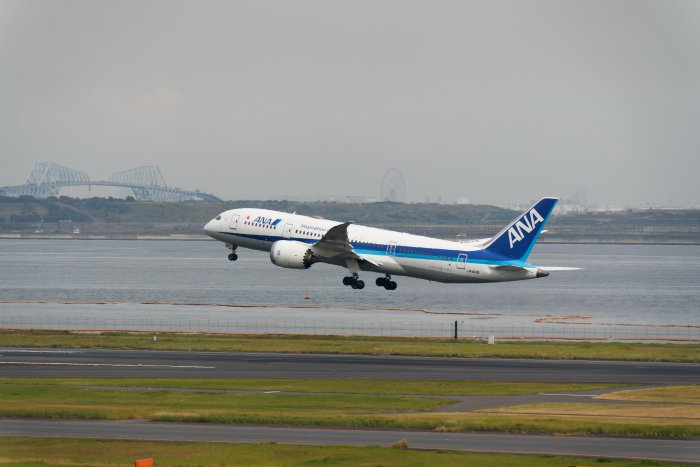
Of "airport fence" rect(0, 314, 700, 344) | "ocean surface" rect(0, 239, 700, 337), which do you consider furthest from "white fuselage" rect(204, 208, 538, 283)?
"ocean surface" rect(0, 239, 700, 337)

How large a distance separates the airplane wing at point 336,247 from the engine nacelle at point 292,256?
2.64 ft

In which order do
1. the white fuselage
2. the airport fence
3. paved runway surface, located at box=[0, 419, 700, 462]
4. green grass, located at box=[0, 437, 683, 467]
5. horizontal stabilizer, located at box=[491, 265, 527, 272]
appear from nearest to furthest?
green grass, located at box=[0, 437, 683, 467] < paved runway surface, located at box=[0, 419, 700, 462] < horizontal stabilizer, located at box=[491, 265, 527, 272] < the white fuselage < the airport fence

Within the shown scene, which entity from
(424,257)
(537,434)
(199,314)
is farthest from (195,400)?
(199,314)

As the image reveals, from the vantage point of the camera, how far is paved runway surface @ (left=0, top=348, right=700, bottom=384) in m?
70.9

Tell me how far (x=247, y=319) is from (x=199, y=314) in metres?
10.4

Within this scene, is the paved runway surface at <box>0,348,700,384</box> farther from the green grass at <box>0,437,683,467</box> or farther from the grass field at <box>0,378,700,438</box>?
the green grass at <box>0,437,683,467</box>

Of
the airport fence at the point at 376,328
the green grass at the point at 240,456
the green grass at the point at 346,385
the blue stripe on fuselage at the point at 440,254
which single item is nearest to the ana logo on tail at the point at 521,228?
the blue stripe on fuselage at the point at 440,254

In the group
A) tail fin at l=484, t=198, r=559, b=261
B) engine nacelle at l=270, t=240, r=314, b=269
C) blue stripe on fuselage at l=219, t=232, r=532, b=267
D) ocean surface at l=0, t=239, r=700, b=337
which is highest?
tail fin at l=484, t=198, r=559, b=261

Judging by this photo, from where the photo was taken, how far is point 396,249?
102438mm

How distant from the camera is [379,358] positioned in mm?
82562

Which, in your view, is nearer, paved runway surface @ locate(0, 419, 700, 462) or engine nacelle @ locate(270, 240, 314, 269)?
paved runway surface @ locate(0, 419, 700, 462)

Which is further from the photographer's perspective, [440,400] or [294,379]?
[294,379]

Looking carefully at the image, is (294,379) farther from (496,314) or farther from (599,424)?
(496,314)

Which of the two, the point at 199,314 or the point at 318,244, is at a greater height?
the point at 318,244
